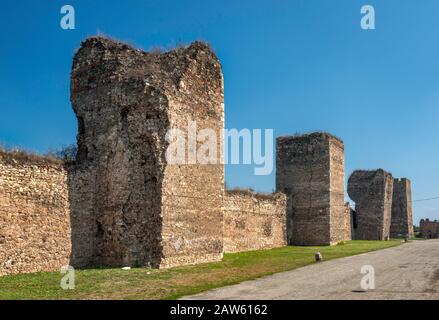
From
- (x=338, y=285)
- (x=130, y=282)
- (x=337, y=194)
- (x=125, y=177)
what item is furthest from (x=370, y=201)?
(x=130, y=282)

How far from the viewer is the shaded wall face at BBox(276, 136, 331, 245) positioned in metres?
30.3

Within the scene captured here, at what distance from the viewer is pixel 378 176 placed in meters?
41.8

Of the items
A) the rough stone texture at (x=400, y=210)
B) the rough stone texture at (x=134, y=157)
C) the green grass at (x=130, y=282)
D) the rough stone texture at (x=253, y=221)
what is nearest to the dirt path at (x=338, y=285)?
the green grass at (x=130, y=282)

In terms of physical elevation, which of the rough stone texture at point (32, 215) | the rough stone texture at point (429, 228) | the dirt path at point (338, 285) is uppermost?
the rough stone texture at point (32, 215)

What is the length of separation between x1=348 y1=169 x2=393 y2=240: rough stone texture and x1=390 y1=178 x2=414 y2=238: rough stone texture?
625cm

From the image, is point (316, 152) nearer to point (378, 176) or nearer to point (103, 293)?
point (378, 176)

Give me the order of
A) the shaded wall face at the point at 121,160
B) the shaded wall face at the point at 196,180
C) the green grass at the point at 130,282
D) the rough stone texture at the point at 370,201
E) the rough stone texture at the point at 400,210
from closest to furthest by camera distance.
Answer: the green grass at the point at 130,282 < the shaded wall face at the point at 121,160 < the shaded wall face at the point at 196,180 < the rough stone texture at the point at 370,201 < the rough stone texture at the point at 400,210

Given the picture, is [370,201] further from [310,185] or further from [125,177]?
[125,177]

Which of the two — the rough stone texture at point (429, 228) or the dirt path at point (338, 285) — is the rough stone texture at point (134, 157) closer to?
the dirt path at point (338, 285)

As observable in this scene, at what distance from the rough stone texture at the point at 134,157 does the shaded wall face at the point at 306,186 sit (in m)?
15.5

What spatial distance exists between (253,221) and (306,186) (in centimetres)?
658

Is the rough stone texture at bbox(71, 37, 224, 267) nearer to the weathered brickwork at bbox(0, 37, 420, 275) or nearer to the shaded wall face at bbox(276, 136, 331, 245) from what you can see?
the weathered brickwork at bbox(0, 37, 420, 275)

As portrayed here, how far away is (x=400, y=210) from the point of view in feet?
159

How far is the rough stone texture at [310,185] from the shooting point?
99.4 ft
